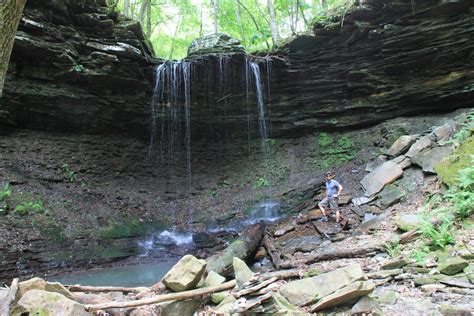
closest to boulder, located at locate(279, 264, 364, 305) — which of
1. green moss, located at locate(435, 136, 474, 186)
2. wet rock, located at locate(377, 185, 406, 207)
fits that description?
green moss, located at locate(435, 136, 474, 186)

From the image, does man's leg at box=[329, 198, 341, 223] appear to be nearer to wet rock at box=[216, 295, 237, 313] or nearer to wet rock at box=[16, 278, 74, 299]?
wet rock at box=[216, 295, 237, 313]

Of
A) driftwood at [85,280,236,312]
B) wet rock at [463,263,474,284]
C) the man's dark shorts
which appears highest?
wet rock at [463,263,474,284]

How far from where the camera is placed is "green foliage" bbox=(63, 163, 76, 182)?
12.5 meters

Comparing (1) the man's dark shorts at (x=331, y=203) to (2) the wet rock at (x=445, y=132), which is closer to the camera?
(1) the man's dark shorts at (x=331, y=203)

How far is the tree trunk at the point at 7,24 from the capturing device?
9.23 ft

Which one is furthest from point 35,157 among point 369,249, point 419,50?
point 419,50

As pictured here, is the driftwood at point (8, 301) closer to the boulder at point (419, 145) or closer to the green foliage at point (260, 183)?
the boulder at point (419, 145)

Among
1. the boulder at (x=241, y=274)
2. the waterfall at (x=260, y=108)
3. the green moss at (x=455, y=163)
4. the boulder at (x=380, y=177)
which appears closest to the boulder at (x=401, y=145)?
the boulder at (x=380, y=177)

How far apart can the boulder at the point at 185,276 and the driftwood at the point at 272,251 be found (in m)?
3.17

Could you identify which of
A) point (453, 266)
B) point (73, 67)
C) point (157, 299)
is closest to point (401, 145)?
point (453, 266)

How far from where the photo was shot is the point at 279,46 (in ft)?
46.2

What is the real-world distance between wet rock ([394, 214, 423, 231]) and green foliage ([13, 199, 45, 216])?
10197 mm

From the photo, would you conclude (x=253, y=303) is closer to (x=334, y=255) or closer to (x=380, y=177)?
(x=334, y=255)

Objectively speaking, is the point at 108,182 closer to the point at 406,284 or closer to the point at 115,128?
the point at 115,128
